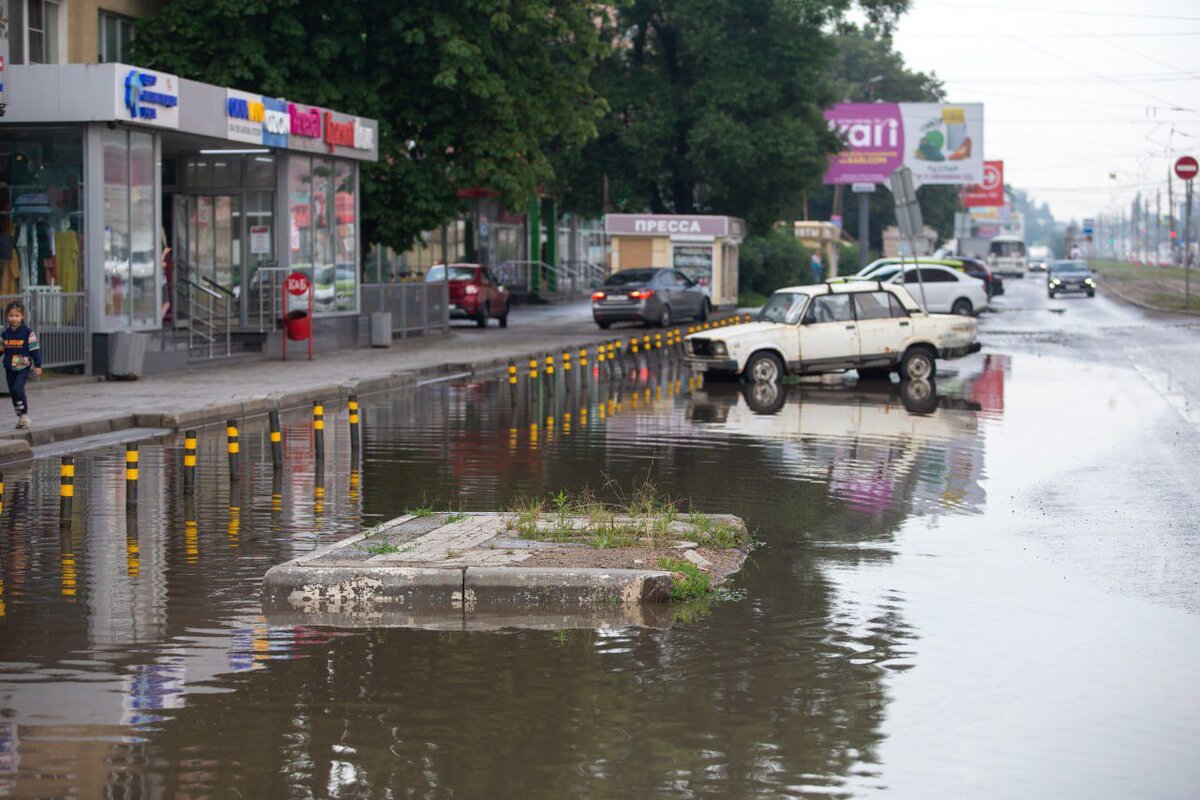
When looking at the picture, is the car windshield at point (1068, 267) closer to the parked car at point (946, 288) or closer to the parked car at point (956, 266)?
the parked car at point (956, 266)

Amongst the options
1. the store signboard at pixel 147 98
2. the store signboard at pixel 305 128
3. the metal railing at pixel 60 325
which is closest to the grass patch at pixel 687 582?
the metal railing at pixel 60 325

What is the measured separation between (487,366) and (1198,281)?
72.7m

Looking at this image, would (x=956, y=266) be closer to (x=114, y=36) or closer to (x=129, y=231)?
(x=114, y=36)

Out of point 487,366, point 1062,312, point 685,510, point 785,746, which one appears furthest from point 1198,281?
point 785,746

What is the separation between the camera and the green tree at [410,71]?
35.4m

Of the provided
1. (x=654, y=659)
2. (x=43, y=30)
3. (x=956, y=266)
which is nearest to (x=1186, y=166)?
(x=956, y=266)

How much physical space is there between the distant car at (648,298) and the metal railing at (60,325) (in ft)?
61.9

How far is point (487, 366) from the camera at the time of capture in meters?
31.2

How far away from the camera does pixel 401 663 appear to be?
8102mm

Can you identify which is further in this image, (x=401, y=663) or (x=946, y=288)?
(x=946, y=288)

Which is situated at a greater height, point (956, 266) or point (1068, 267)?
point (1068, 267)

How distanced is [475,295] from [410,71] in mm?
9525

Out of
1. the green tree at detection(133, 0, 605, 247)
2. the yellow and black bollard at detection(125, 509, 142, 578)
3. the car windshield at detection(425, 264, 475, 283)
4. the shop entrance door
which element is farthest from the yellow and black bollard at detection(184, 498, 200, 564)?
the car windshield at detection(425, 264, 475, 283)

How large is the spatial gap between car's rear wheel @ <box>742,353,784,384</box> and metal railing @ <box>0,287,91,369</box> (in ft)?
32.9
